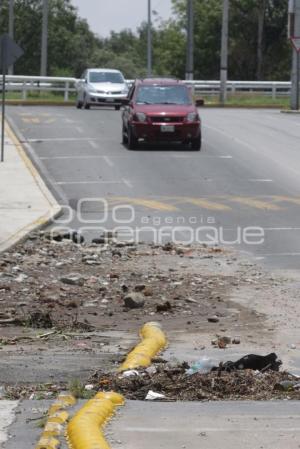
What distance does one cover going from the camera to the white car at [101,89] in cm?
4891

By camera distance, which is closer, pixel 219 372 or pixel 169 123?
pixel 219 372

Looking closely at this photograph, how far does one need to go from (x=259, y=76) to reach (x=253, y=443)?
256ft

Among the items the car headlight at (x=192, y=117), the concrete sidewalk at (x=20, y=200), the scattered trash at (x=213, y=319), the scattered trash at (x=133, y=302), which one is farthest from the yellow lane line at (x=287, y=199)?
the scattered trash at (x=213, y=319)

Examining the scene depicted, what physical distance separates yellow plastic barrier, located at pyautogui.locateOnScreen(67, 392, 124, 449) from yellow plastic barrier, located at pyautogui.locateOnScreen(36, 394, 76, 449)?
0.07 metres

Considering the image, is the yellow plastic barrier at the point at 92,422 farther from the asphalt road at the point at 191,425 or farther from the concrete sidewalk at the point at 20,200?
the concrete sidewalk at the point at 20,200

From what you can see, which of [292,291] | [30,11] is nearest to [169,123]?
[292,291]

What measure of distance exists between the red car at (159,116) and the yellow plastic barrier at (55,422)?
79.7ft

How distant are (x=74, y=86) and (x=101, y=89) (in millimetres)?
12003

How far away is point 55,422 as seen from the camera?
7152 millimetres

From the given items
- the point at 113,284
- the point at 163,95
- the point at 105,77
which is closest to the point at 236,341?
the point at 113,284

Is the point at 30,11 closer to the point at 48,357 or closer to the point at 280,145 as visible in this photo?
the point at 280,145

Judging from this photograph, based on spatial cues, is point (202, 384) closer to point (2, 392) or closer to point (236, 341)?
point (2, 392)

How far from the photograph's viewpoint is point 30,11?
90375mm

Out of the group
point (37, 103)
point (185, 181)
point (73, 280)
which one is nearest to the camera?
point (73, 280)
